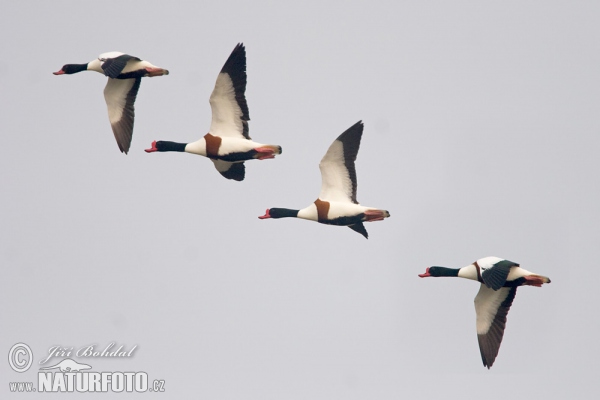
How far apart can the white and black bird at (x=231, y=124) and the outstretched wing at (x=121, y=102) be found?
1646mm

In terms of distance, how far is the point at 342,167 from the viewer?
88.5ft

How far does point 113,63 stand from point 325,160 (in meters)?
5.10

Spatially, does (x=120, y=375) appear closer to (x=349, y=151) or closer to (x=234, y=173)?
(x=234, y=173)

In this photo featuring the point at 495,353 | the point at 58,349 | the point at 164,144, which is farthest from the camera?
the point at 58,349

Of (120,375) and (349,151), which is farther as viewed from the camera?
(120,375)

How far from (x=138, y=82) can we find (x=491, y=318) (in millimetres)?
9513

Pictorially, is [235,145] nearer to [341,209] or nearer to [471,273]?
[341,209]

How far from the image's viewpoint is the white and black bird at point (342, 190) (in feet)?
87.8

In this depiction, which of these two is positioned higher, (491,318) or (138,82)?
(138,82)

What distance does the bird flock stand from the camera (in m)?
26.3

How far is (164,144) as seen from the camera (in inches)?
1118

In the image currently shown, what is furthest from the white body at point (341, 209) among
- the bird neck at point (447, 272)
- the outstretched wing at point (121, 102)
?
the outstretched wing at point (121, 102)

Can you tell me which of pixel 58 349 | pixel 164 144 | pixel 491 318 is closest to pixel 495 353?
pixel 491 318

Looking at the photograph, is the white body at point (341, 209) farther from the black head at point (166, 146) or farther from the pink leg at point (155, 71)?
the pink leg at point (155, 71)
